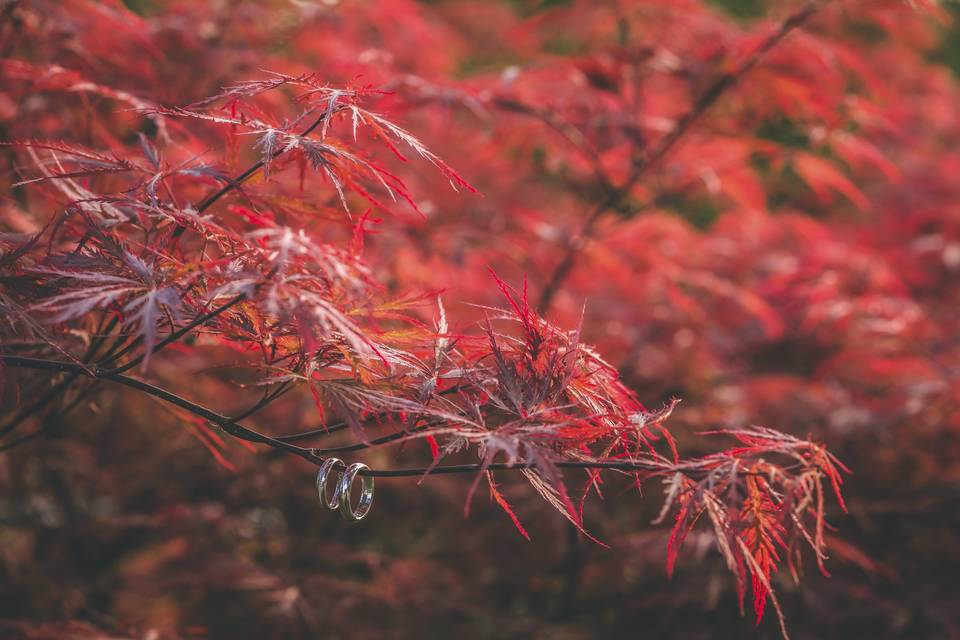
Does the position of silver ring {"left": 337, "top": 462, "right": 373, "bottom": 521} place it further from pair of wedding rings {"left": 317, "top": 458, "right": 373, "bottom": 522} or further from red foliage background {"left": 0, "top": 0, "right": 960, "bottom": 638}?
red foliage background {"left": 0, "top": 0, "right": 960, "bottom": 638}

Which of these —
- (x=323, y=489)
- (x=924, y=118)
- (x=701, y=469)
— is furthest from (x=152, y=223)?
(x=924, y=118)

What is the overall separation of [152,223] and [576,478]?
4.65 feet

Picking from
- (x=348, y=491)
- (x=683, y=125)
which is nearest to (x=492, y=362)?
(x=348, y=491)

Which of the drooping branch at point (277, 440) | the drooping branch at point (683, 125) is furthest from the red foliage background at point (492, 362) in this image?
the drooping branch at point (277, 440)

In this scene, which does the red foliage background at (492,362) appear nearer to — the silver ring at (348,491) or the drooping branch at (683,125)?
the drooping branch at (683,125)

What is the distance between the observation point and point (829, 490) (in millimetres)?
2191

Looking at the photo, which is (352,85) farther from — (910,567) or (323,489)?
(910,567)

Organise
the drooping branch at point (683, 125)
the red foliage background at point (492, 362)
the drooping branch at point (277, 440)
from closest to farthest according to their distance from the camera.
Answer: the drooping branch at point (277, 440) < the red foliage background at point (492, 362) < the drooping branch at point (683, 125)

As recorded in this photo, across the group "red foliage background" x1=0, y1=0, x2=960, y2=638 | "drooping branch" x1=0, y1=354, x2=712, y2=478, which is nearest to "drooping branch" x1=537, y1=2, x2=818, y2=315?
"red foliage background" x1=0, y1=0, x2=960, y2=638

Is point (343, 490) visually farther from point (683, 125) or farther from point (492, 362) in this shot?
point (683, 125)

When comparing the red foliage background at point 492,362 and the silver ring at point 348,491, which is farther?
the red foliage background at point 492,362

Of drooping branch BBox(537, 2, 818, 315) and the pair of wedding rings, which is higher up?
drooping branch BBox(537, 2, 818, 315)

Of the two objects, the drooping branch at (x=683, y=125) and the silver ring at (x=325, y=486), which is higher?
the drooping branch at (x=683, y=125)

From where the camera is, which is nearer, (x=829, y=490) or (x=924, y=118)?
(x=829, y=490)
